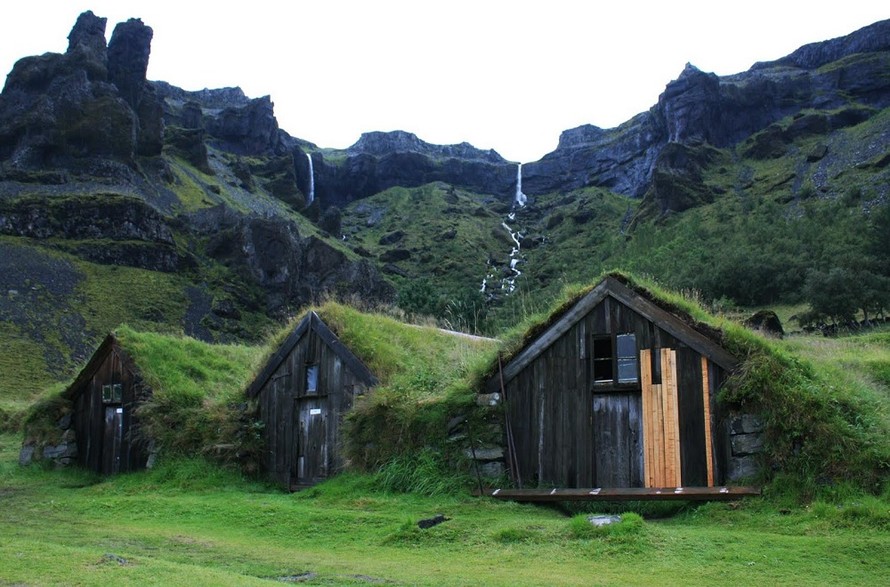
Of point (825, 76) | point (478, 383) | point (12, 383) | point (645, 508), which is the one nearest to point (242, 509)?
point (478, 383)

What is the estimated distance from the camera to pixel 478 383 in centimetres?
1611

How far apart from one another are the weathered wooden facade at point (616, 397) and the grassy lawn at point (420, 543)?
1.20m

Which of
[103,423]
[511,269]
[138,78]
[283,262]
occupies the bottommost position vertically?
[103,423]

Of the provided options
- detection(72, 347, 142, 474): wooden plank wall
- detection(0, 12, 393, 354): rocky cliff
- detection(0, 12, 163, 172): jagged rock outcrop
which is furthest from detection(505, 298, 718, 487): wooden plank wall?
detection(0, 12, 163, 172): jagged rock outcrop

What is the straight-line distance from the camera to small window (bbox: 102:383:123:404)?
23766mm

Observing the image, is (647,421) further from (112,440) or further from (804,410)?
(112,440)

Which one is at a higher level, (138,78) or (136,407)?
(138,78)

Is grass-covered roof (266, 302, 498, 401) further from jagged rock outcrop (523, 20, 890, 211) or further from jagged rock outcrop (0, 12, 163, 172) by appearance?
jagged rock outcrop (523, 20, 890, 211)

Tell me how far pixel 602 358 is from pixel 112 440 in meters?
15.8

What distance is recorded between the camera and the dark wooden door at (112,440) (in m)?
23.3

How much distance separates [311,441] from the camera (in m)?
19.6

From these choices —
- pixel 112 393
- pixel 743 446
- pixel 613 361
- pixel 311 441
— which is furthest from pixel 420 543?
pixel 112 393

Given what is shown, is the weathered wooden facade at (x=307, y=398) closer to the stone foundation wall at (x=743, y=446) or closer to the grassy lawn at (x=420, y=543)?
the grassy lawn at (x=420, y=543)

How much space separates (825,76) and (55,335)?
153 metres
